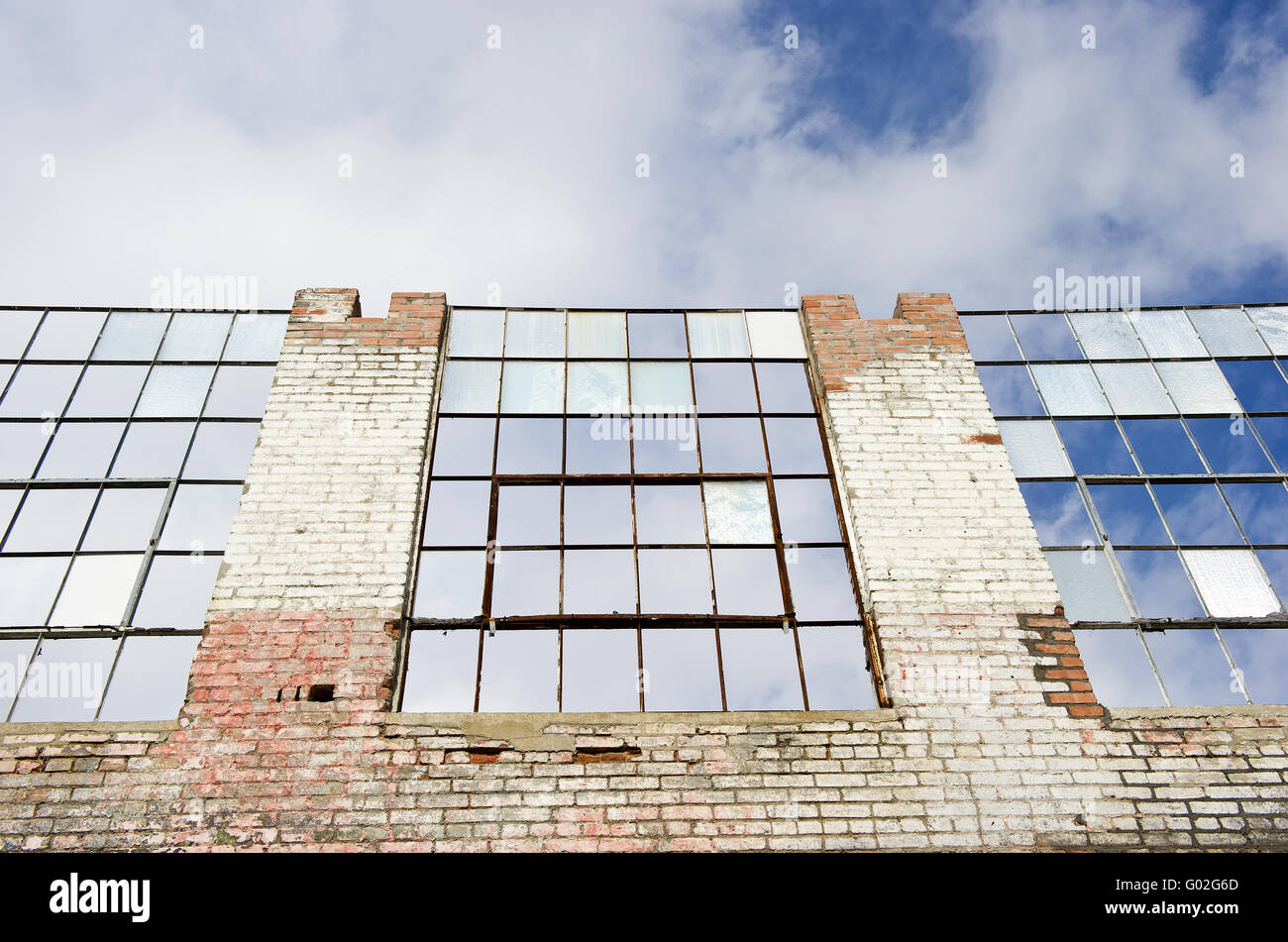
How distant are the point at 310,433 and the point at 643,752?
2.98 meters

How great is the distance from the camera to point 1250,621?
470cm

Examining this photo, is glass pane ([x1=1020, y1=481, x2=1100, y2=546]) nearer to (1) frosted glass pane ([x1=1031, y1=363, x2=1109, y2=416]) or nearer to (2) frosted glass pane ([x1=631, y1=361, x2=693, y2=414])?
(1) frosted glass pane ([x1=1031, y1=363, x2=1109, y2=416])

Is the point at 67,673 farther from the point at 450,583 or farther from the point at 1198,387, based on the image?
the point at 1198,387

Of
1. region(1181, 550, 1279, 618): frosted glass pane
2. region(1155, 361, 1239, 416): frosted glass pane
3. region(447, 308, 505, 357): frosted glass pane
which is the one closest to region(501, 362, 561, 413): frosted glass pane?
region(447, 308, 505, 357): frosted glass pane

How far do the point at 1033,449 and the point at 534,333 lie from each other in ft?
12.5

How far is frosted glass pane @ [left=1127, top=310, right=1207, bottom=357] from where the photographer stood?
625 centimetres

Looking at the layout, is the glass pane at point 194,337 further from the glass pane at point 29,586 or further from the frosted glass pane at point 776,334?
the frosted glass pane at point 776,334

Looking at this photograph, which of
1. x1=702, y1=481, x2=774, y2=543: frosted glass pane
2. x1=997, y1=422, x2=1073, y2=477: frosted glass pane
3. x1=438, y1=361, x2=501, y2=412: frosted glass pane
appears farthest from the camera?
x1=438, y1=361, x2=501, y2=412: frosted glass pane

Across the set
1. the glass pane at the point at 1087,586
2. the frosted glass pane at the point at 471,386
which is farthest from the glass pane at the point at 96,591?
the glass pane at the point at 1087,586

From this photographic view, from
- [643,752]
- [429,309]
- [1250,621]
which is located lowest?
[643,752]

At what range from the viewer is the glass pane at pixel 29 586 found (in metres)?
4.48

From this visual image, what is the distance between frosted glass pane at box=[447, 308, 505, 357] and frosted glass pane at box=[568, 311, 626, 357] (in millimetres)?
569
